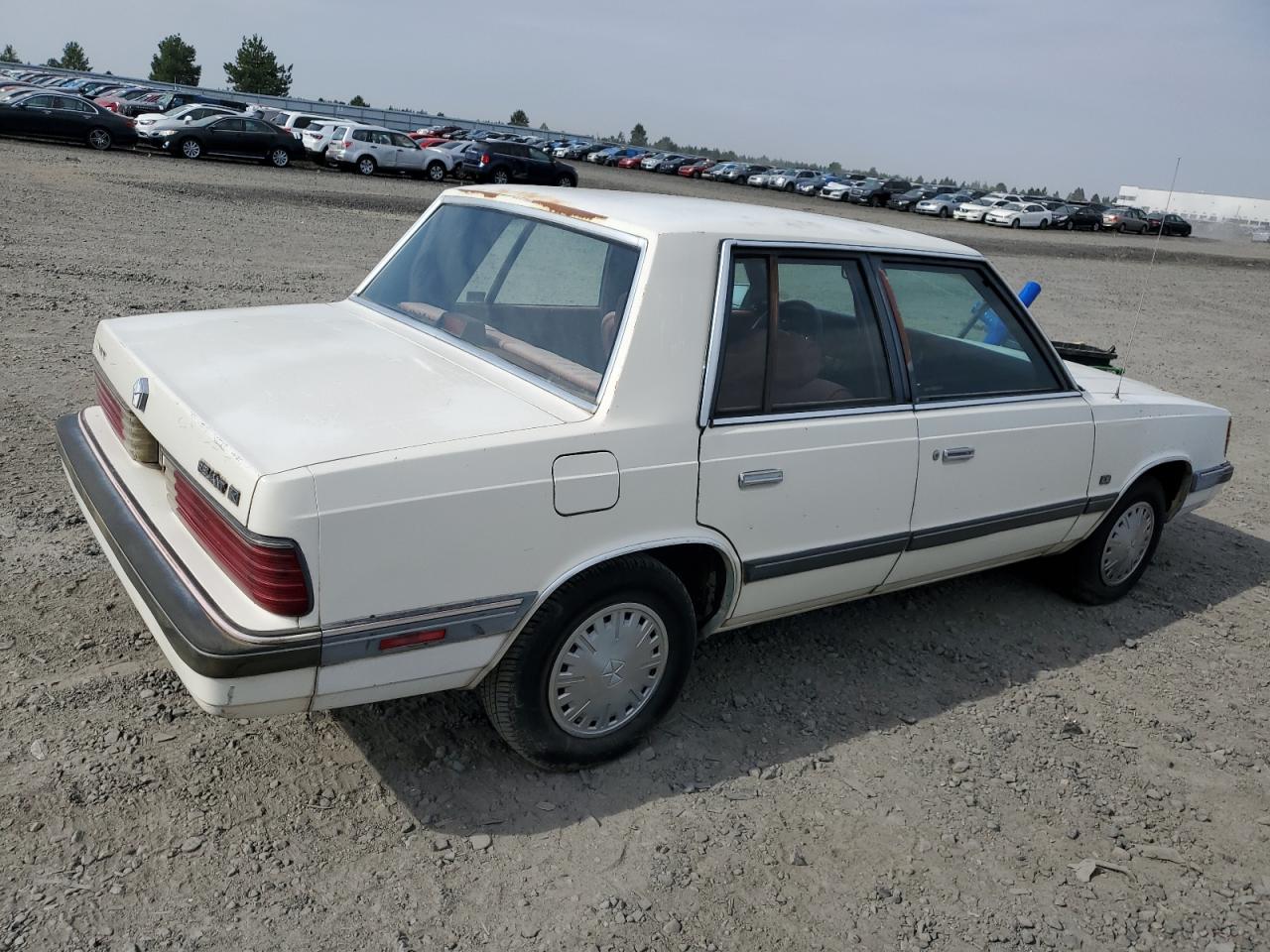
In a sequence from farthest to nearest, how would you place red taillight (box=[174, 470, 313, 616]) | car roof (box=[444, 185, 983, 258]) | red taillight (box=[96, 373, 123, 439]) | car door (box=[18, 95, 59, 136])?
car door (box=[18, 95, 59, 136]), red taillight (box=[96, 373, 123, 439]), car roof (box=[444, 185, 983, 258]), red taillight (box=[174, 470, 313, 616])

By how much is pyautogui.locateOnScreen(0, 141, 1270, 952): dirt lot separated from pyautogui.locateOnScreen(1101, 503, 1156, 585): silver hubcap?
0.20 meters

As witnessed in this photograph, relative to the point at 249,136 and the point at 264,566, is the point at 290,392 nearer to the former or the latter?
the point at 264,566

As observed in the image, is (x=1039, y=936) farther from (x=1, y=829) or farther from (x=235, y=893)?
(x=1, y=829)

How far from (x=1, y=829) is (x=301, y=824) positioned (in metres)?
0.79

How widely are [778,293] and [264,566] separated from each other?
6.44 feet

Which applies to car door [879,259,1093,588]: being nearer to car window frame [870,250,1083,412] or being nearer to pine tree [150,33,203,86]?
car window frame [870,250,1083,412]

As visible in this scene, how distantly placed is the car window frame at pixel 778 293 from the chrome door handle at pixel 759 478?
6.6 inches

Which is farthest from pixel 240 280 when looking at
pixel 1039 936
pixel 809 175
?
pixel 809 175

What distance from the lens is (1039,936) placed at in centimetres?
303

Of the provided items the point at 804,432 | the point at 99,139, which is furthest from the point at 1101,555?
the point at 99,139

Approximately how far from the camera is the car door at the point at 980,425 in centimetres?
404

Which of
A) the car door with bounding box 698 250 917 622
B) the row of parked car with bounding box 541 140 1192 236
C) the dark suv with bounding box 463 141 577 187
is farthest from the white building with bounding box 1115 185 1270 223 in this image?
the car door with bounding box 698 250 917 622

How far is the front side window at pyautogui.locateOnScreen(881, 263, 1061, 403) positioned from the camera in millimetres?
4043

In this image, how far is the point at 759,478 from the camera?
3.48 m
